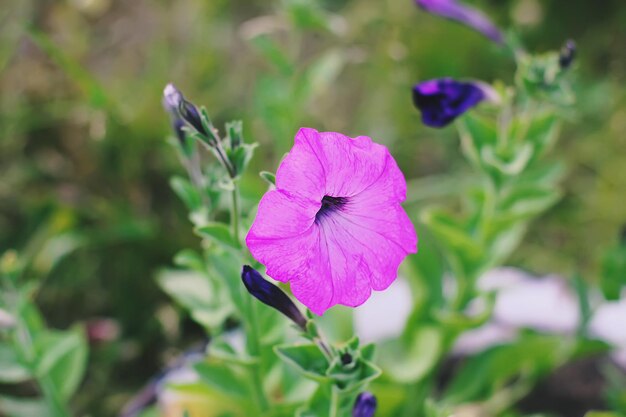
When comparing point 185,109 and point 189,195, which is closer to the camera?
point 185,109

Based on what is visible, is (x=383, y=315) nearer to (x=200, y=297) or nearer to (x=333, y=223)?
(x=200, y=297)

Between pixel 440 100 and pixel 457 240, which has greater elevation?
pixel 440 100

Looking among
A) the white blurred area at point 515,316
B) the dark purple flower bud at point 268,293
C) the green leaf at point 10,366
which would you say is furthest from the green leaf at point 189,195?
the white blurred area at point 515,316

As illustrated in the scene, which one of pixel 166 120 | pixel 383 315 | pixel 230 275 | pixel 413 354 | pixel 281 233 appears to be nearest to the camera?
pixel 281 233

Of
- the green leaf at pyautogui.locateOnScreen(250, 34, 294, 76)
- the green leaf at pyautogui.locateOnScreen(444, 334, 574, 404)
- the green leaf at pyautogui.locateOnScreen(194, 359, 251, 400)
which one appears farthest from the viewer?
the green leaf at pyautogui.locateOnScreen(250, 34, 294, 76)

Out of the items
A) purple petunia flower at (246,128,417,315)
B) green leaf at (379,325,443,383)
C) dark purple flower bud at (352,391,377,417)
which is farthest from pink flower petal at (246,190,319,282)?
green leaf at (379,325,443,383)

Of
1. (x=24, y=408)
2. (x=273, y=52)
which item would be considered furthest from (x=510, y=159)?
(x=24, y=408)

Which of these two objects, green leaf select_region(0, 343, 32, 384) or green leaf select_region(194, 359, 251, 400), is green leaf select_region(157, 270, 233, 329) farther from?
green leaf select_region(0, 343, 32, 384)
